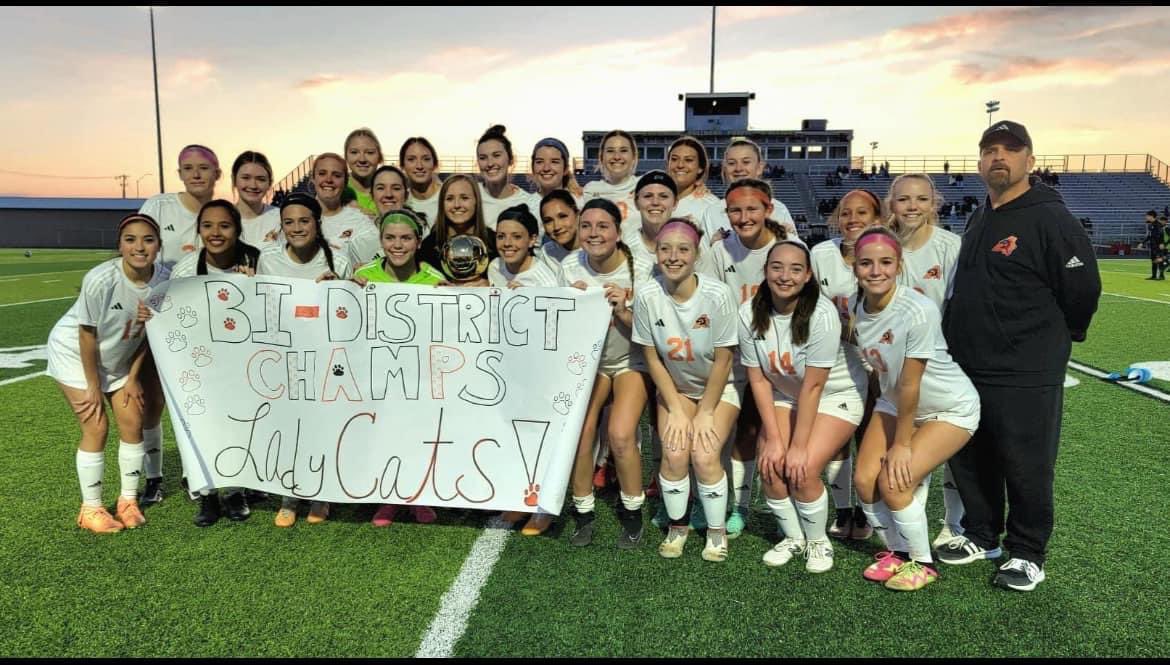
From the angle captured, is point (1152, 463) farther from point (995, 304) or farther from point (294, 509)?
point (294, 509)

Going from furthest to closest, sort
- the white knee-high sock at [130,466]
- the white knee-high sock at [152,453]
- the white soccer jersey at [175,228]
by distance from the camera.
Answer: the white soccer jersey at [175,228] → the white knee-high sock at [152,453] → the white knee-high sock at [130,466]

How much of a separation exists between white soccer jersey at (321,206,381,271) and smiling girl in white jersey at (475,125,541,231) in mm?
816

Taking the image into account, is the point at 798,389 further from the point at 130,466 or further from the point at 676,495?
the point at 130,466

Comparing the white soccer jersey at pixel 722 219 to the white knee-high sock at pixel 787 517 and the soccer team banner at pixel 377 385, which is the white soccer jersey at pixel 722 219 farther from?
the white knee-high sock at pixel 787 517

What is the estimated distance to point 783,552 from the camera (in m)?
3.61

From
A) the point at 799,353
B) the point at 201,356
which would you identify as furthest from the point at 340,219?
the point at 799,353

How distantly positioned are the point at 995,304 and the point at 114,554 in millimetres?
4609

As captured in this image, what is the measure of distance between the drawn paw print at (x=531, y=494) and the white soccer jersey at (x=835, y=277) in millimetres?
1897

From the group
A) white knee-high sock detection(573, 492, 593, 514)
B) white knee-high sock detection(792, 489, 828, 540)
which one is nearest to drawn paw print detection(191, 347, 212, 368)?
white knee-high sock detection(573, 492, 593, 514)

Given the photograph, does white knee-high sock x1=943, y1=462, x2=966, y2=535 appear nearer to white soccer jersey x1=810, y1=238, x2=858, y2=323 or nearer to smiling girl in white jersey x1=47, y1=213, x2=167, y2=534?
white soccer jersey x1=810, y1=238, x2=858, y2=323

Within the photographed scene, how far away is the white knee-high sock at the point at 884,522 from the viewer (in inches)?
137

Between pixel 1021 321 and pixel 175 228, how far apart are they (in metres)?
4.95

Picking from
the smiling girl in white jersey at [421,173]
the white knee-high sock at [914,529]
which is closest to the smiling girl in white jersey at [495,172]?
the smiling girl in white jersey at [421,173]

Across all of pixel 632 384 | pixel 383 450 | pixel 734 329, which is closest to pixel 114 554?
pixel 383 450
